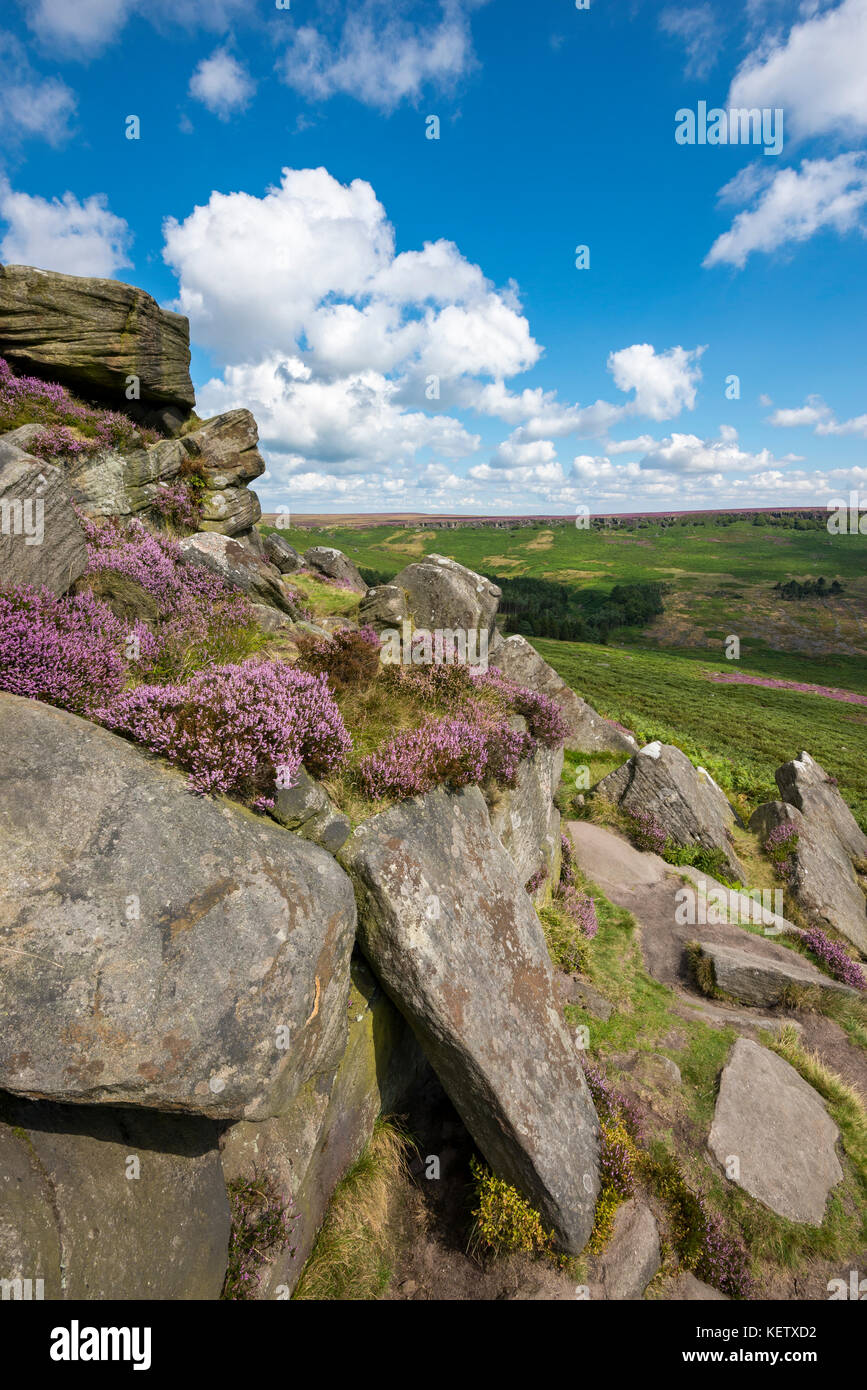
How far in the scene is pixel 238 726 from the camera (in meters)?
7.24

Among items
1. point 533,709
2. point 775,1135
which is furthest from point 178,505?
point 775,1135

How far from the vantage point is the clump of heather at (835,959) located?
1698 centimetres

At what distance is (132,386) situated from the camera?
21641 millimetres

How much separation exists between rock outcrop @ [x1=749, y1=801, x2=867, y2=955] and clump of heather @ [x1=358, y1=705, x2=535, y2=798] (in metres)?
16.8

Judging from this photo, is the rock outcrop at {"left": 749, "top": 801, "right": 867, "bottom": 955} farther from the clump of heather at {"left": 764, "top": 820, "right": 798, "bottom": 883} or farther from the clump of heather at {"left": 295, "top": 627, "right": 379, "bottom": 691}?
the clump of heather at {"left": 295, "top": 627, "right": 379, "bottom": 691}

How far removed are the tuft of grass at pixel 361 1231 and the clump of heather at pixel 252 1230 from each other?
119 cm

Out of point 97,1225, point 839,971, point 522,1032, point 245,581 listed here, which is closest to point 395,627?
point 245,581

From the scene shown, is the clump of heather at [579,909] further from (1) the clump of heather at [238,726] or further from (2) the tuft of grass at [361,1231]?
(1) the clump of heather at [238,726]

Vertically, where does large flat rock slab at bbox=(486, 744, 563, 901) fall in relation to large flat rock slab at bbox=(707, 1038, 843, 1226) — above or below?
above

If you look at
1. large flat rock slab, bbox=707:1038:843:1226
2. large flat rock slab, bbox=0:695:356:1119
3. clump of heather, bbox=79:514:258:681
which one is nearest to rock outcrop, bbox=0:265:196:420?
clump of heather, bbox=79:514:258:681

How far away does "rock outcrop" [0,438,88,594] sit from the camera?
8.01m

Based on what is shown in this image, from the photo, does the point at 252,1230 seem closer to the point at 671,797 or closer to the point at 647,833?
the point at 647,833

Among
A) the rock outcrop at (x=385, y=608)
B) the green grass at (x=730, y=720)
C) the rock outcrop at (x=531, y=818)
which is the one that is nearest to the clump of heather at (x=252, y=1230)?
the rock outcrop at (x=531, y=818)

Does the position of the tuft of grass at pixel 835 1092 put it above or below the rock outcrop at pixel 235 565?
below
